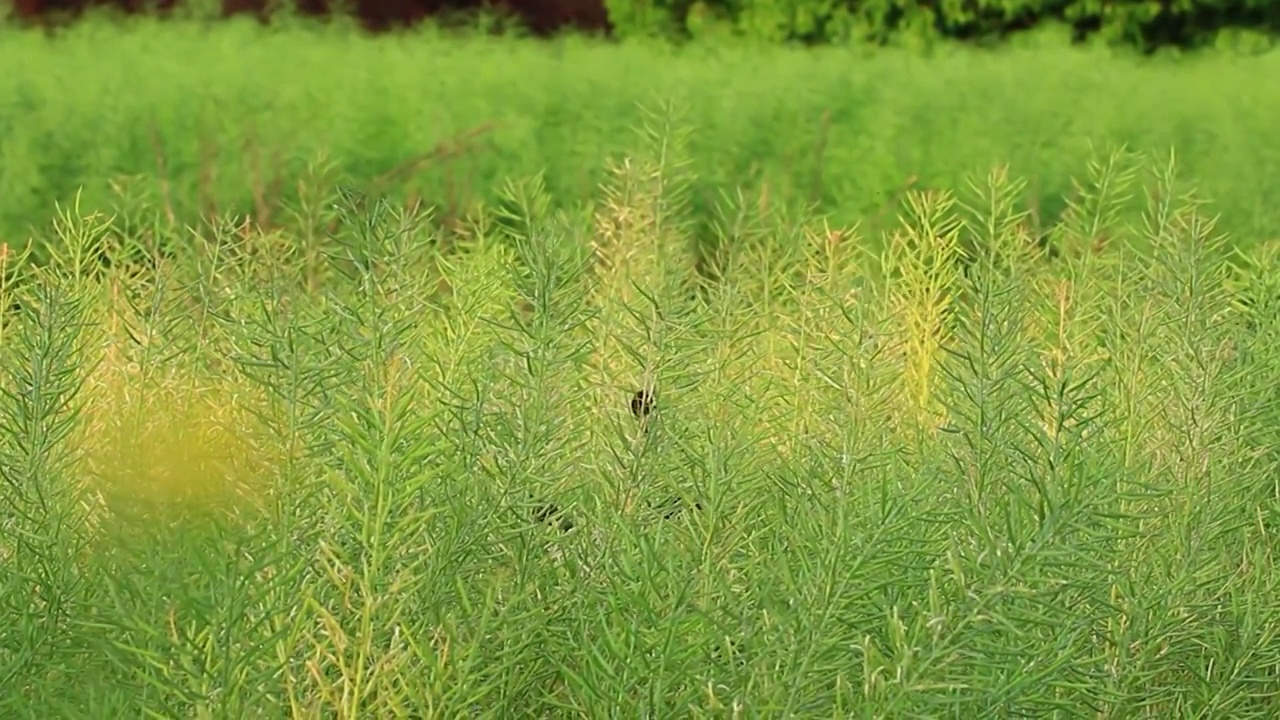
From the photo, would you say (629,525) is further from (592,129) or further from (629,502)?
(592,129)

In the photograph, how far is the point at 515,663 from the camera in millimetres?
1839

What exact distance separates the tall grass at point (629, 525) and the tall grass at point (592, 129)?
4.50m

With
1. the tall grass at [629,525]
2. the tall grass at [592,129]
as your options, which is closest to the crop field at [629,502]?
the tall grass at [629,525]

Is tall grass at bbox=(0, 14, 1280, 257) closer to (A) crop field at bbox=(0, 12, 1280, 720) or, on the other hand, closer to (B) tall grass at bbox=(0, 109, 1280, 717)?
(A) crop field at bbox=(0, 12, 1280, 720)

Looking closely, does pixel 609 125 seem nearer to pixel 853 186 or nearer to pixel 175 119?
pixel 853 186

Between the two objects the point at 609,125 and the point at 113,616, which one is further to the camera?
the point at 609,125

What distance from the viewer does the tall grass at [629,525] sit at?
1681 mm

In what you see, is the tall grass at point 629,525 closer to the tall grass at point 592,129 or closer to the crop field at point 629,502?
the crop field at point 629,502

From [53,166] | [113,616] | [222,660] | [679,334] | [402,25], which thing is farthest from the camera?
[402,25]

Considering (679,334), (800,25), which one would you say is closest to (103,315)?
(679,334)

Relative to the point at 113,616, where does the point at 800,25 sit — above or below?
below

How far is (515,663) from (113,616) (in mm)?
357

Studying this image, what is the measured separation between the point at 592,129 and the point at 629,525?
18.5 feet

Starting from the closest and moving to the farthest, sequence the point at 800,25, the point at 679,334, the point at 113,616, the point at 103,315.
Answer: the point at 113,616
the point at 679,334
the point at 103,315
the point at 800,25
